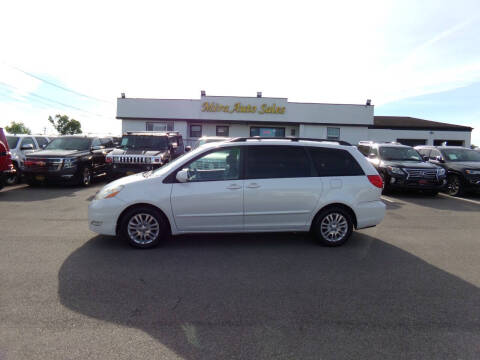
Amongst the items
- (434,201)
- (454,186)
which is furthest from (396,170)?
(454,186)

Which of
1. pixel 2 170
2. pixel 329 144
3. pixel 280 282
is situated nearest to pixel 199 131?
pixel 2 170

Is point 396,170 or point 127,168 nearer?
point 127,168

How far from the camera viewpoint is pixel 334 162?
5.35m

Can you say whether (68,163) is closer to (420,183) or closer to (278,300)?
(278,300)

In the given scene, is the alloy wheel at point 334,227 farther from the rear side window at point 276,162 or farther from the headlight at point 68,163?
the headlight at point 68,163

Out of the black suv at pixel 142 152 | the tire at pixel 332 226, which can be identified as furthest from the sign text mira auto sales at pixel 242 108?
the tire at pixel 332 226

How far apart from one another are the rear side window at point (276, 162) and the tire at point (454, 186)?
8.74 meters

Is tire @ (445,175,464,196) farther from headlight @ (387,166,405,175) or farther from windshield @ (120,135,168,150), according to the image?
windshield @ (120,135,168,150)

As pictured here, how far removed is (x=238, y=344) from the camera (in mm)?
2666

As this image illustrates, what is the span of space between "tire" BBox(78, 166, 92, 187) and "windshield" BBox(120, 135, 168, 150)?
5.50 ft

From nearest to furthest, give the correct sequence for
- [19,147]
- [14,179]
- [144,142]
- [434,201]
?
[434,201] → [144,142] → [14,179] → [19,147]

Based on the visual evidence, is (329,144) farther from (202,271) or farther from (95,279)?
(95,279)

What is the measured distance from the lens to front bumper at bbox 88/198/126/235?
4871mm

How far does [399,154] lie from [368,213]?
767 cm
